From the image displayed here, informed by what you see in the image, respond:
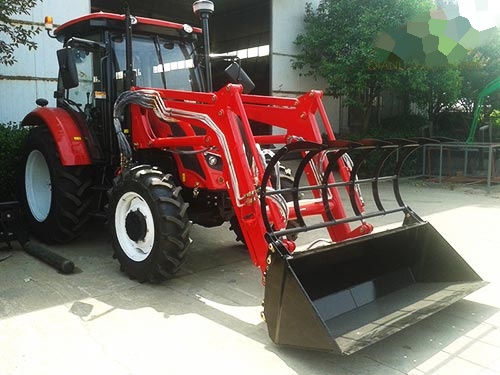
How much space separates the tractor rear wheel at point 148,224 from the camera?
396cm

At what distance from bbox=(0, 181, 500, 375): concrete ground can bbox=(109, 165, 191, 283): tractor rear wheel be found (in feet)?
0.71

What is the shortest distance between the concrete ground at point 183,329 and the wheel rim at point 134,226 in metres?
0.29

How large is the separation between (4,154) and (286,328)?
5.13 m

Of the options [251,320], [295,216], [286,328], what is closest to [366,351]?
[286,328]

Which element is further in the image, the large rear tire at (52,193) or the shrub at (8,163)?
the shrub at (8,163)

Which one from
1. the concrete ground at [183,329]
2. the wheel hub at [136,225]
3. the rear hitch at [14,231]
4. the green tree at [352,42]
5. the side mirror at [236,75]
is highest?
the green tree at [352,42]

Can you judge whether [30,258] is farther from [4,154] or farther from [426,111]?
[426,111]

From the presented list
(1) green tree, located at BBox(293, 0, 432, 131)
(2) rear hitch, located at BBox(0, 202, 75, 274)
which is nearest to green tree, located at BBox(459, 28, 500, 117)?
(1) green tree, located at BBox(293, 0, 432, 131)

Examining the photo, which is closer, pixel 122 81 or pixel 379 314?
pixel 379 314

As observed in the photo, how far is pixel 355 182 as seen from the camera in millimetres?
3822

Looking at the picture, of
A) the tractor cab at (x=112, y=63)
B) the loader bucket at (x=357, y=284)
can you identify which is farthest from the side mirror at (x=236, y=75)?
the loader bucket at (x=357, y=284)

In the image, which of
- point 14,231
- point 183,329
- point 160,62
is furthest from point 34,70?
point 183,329

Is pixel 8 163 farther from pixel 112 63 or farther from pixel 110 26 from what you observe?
pixel 110 26

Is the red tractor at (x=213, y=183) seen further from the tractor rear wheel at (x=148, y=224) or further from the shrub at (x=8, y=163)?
the shrub at (x=8, y=163)
